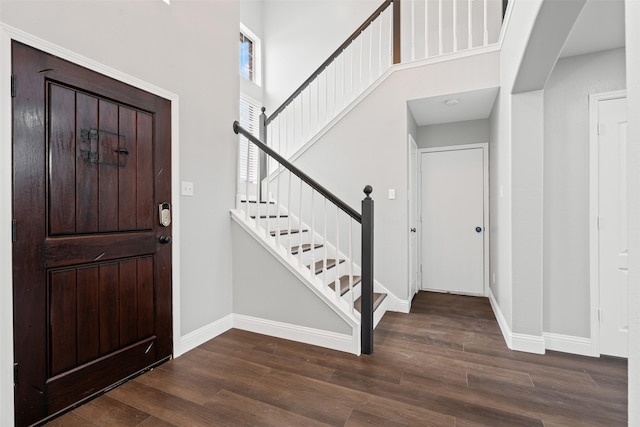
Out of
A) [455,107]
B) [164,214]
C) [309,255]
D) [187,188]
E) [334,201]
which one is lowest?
[309,255]

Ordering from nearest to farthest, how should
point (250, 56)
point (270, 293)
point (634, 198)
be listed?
point (634, 198) < point (270, 293) < point (250, 56)

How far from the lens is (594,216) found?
7.81ft

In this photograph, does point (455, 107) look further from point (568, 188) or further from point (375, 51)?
point (375, 51)

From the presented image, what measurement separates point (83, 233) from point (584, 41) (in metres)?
3.63

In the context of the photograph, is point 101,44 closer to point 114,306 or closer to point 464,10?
point 114,306

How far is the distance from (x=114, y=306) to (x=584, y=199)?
3.53 metres

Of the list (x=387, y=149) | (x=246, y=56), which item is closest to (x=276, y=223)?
(x=387, y=149)

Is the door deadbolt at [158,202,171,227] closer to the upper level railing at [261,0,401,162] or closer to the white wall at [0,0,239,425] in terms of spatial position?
the white wall at [0,0,239,425]

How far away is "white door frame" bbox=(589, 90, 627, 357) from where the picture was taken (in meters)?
2.37

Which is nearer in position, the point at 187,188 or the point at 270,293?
the point at 187,188

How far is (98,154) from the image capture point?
6.06ft

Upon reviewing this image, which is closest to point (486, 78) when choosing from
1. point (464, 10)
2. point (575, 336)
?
point (464, 10)

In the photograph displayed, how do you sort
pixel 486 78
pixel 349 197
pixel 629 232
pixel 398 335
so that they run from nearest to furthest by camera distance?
pixel 629 232, pixel 398 335, pixel 486 78, pixel 349 197

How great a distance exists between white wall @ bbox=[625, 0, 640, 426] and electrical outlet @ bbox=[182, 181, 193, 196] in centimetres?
246
